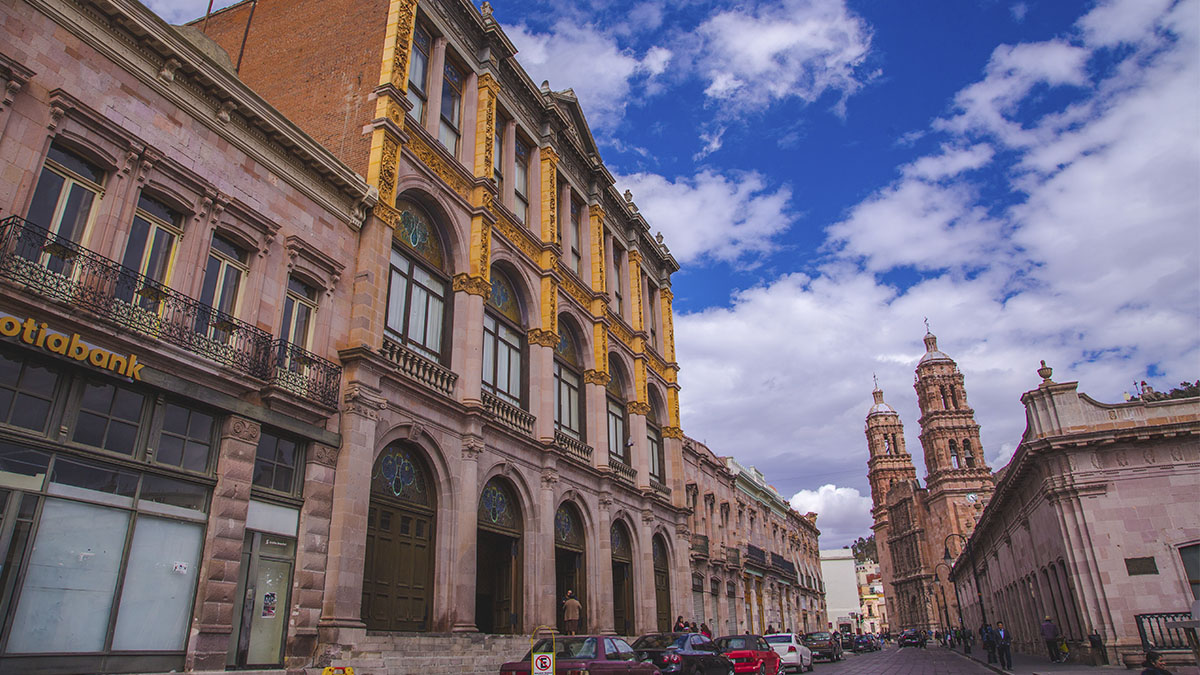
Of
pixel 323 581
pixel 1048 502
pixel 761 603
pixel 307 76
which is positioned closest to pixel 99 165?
pixel 323 581

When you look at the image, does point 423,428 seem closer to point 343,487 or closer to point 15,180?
point 343,487

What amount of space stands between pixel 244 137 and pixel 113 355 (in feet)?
19.4

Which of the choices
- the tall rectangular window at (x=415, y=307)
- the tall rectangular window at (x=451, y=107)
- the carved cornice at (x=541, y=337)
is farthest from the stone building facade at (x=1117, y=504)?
the tall rectangular window at (x=451, y=107)

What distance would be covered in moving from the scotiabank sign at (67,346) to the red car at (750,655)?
18.1m

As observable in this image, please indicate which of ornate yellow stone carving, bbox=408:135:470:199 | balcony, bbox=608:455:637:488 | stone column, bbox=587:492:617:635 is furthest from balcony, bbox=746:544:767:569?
ornate yellow stone carving, bbox=408:135:470:199

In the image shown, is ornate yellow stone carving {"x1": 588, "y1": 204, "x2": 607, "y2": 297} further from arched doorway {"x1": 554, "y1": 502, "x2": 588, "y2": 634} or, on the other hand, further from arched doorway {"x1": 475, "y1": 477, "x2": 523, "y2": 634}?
arched doorway {"x1": 475, "y1": 477, "x2": 523, "y2": 634}

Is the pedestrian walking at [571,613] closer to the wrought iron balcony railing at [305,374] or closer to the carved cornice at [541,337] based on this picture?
the carved cornice at [541,337]

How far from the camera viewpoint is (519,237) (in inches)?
1026

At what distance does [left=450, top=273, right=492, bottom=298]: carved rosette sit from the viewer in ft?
72.6

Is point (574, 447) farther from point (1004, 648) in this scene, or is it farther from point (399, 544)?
point (1004, 648)

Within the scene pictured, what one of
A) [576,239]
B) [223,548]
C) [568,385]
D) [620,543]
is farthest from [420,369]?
[620,543]

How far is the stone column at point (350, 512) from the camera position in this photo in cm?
1536

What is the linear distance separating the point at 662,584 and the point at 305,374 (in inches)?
881

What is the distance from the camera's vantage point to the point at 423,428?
19.1 metres
